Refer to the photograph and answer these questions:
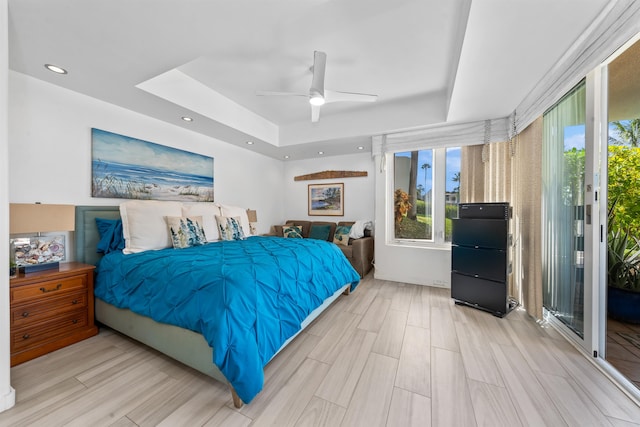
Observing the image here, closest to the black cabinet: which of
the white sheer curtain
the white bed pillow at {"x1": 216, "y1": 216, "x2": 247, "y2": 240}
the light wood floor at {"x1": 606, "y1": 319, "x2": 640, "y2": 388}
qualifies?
the white sheer curtain

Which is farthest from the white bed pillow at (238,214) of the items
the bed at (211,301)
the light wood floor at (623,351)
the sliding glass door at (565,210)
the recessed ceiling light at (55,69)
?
the light wood floor at (623,351)

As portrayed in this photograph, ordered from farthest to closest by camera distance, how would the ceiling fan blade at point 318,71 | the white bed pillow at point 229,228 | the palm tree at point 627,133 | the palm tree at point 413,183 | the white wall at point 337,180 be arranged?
the white wall at point 337,180, the palm tree at point 413,183, the white bed pillow at point 229,228, the ceiling fan blade at point 318,71, the palm tree at point 627,133

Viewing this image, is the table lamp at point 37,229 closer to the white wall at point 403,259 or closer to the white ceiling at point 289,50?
the white ceiling at point 289,50

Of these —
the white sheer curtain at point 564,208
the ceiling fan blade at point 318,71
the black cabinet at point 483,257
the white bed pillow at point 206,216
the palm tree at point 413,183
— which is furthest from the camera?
the palm tree at point 413,183

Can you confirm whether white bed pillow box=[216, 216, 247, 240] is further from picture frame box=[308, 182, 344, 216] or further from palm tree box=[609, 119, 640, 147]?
palm tree box=[609, 119, 640, 147]

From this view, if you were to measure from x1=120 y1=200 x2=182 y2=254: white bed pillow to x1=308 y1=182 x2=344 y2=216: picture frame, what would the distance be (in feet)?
9.75

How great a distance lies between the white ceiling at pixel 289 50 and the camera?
146 cm

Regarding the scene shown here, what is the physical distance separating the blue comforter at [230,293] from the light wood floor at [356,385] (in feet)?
0.92

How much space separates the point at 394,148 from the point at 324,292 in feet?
8.16

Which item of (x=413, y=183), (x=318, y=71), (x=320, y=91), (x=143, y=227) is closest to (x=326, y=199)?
(x=413, y=183)

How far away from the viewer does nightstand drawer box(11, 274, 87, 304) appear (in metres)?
1.72

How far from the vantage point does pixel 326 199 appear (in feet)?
16.3

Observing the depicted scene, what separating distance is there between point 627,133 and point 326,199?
3.89 metres

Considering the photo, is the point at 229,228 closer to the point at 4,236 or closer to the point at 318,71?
the point at 4,236
